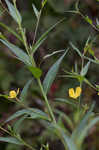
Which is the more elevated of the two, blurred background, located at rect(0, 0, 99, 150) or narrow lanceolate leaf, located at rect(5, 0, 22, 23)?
narrow lanceolate leaf, located at rect(5, 0, 22, 23)

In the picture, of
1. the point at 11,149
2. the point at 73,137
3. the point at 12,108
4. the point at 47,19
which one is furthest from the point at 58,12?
the point at 73,137

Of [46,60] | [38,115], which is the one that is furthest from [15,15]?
[46,60]

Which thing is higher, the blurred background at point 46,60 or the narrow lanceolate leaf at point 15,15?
the narrow lanceolate leaf at point 15,15

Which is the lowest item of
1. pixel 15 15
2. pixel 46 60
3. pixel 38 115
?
pixel 46 60

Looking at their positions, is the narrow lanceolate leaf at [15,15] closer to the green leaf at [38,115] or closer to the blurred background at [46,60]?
the green leaf at [38,115]

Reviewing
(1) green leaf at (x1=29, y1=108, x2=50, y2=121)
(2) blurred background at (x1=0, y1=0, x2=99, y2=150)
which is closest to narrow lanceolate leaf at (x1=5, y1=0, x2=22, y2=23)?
(1) green leaf at (x1=29, y1=108, x2=50, y2=121)

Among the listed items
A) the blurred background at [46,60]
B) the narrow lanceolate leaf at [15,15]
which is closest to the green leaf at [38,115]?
the narrow lanceolate leaf at [15,15]

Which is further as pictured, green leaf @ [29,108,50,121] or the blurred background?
the blurred background

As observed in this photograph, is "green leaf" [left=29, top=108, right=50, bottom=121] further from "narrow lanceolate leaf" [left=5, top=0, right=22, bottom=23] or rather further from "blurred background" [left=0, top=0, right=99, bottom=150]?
"blurred background" [left=0, top=0, right=99, bottom=150]

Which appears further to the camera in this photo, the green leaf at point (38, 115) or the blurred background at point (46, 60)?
the blurred background at point (46, 60)

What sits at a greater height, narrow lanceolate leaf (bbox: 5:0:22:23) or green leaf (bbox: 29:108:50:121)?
narrow lanceolate leaf (bbox: 5:0:22:23)

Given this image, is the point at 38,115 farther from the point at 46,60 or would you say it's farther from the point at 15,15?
the point at 46,60

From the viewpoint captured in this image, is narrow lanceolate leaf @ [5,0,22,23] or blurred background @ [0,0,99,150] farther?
blurred background @ [0,0,99,150]

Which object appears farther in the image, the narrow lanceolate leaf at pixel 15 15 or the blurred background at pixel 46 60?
the blurred background at pixel 46 60
